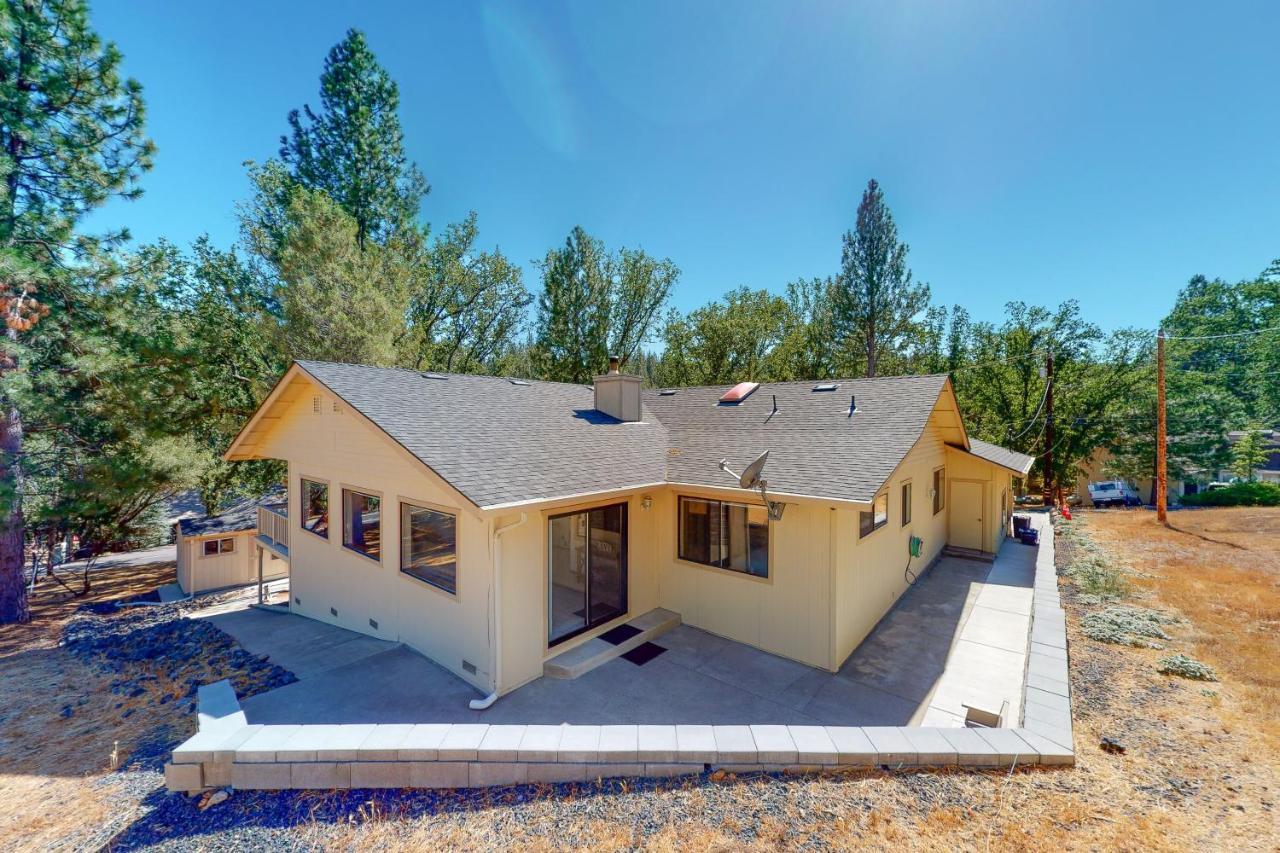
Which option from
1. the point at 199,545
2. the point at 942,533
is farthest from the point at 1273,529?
the point at 199,545

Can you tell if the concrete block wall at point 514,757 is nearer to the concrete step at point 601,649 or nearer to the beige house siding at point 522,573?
the beige house siding at point 522,573

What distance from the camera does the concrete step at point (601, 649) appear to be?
6.16m

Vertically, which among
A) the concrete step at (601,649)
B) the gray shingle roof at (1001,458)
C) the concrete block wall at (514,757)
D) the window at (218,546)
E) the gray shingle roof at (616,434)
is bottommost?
the window at (218,546)

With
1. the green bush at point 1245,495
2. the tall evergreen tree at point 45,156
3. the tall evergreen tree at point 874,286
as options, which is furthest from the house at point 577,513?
the green bush at point 1245,495

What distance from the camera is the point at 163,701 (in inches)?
247

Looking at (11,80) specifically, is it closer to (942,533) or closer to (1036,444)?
(942,533)

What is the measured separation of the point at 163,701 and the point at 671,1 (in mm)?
15159

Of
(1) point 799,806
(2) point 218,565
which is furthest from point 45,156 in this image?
(1) point 799,806

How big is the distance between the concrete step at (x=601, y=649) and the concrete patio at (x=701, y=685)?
12 centimetres

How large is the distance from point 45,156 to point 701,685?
1708 centimetres

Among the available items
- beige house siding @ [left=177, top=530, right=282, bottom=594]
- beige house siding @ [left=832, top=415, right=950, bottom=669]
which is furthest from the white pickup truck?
beige house siding @ [left=177, top=530, right=282, bottom=594]

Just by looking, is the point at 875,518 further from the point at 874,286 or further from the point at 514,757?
the point at 874,286

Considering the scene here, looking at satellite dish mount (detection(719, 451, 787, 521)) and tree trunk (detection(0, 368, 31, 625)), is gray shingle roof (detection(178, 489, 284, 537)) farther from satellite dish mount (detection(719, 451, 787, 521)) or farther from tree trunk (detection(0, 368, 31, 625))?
satellite dish mount (detection(719, 451, 787, 521))

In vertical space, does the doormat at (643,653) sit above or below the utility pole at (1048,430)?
below
